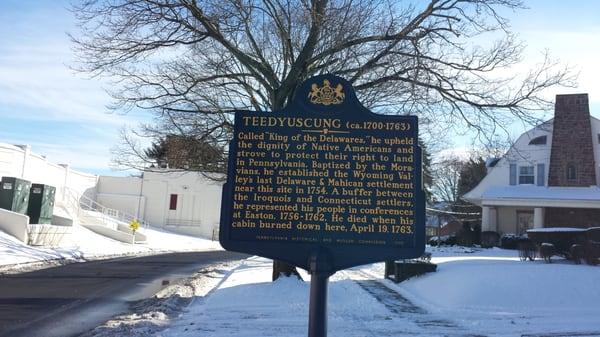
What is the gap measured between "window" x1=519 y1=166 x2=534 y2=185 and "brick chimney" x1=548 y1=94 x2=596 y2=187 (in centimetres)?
132

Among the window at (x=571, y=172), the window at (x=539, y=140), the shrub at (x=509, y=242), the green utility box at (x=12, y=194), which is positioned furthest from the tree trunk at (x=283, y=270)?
the window at (x=539, y=140)

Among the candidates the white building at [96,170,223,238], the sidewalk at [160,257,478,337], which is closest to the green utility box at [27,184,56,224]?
the sidewalk at [160,257,478,337]

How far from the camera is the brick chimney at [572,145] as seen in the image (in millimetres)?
30812

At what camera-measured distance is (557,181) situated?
1240 inches

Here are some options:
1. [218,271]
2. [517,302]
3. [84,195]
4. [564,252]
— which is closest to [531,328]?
[517,302]

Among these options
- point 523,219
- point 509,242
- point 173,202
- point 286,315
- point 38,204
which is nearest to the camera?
point 286,315

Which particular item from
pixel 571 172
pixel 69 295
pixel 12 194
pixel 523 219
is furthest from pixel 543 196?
pixel 12 194

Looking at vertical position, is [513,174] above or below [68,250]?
above

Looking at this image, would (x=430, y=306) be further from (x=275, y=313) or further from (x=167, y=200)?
(x=167, y=200)

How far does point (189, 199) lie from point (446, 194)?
1072 inches

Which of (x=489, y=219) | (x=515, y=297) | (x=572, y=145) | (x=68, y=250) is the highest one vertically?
(x=572, y=145)

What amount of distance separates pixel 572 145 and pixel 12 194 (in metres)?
28.2

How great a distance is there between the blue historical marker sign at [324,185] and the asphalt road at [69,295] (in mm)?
4198

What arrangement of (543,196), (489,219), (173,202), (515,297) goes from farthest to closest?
(173,202)
(489,219)
(543,196)
(515,297)
